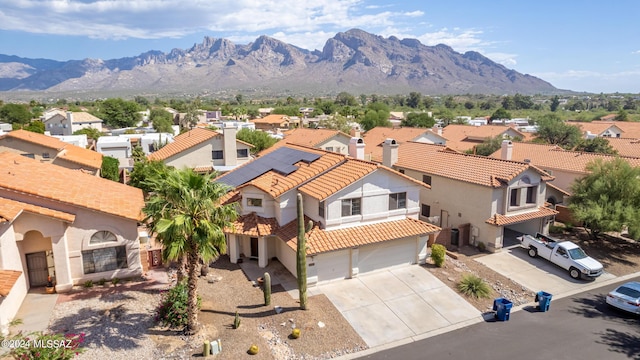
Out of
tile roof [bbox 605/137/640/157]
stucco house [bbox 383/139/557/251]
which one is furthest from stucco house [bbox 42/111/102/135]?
tile roof [bbox 605/137/640/157]

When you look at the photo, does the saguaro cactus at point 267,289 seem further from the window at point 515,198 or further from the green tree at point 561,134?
the green tree at point 561,134

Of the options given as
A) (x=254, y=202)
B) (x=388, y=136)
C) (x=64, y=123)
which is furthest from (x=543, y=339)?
(x=64, y=123)

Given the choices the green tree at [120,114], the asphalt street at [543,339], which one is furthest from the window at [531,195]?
the green tree at [120,114]

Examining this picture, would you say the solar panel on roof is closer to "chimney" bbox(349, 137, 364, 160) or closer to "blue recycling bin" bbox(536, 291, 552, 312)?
"chimney" bbox(349, 137, 364, 160)

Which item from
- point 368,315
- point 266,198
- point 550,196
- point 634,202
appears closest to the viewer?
point 368,315

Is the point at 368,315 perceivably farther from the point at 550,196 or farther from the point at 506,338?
the point at 550,196

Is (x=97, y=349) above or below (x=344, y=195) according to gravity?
below

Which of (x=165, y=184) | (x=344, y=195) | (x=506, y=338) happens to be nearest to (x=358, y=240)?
(x=344, y=195)
